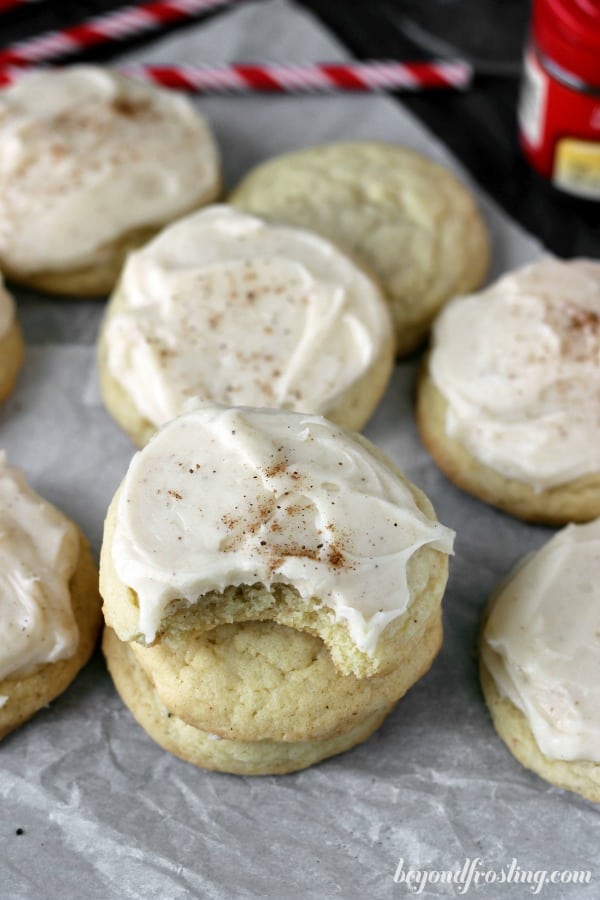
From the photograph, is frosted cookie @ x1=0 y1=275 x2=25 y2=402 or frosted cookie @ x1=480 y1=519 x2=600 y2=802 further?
frosted cookie @ x1=0 y1=275 x2=25 y2=402

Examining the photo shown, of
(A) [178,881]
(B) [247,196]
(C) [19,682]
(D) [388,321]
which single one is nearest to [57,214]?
(B) [247,196]

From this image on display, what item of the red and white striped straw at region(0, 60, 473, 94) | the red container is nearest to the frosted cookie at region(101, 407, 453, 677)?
the red container

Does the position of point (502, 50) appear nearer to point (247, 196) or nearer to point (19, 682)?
point (247, 196)

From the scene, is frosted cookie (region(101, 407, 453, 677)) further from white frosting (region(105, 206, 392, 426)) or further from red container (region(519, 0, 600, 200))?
red container (region(519, 0, 600, 200))

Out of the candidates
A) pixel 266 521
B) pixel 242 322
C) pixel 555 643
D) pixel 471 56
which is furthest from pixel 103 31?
pixel 555 643

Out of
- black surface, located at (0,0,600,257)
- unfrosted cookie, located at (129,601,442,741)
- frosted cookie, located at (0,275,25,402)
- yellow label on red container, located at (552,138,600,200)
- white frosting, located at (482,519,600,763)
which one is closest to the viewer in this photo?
unfrosted cookie, located at (129,601,442,741)
